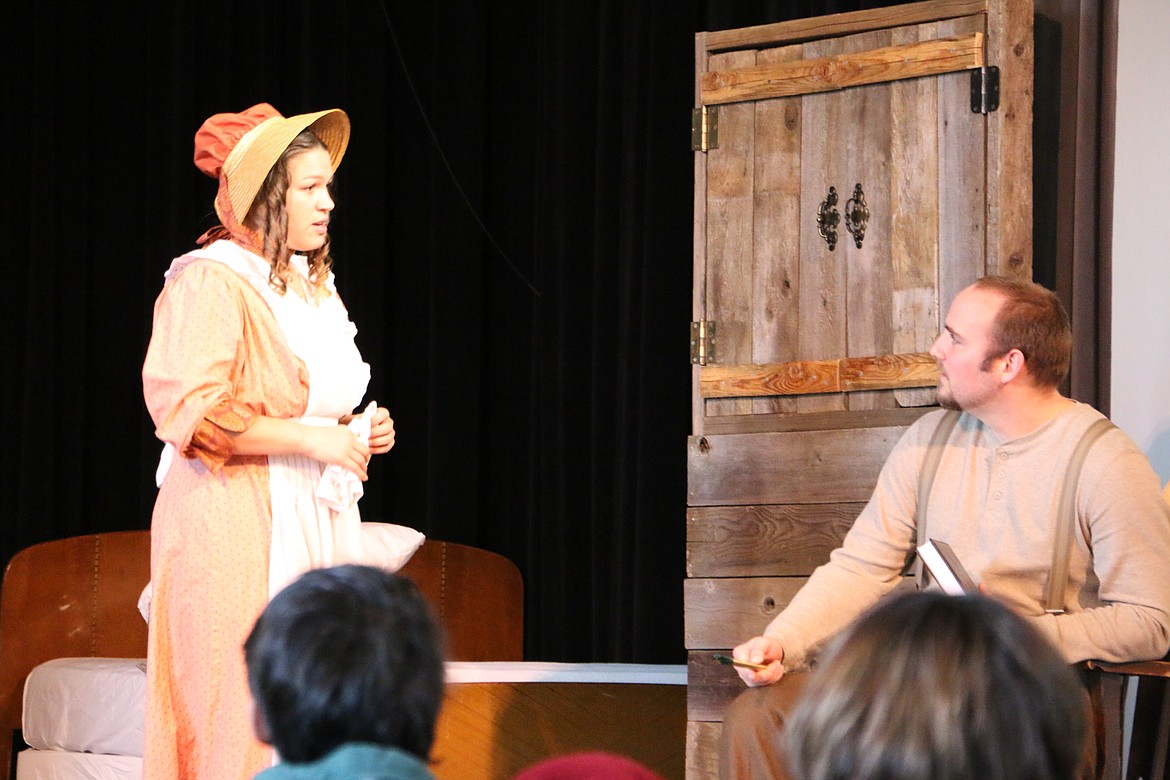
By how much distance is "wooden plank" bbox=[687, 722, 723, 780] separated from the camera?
3090 millimetres

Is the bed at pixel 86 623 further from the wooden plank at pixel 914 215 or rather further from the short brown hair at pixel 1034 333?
the short brown hair at pixel 1034 333

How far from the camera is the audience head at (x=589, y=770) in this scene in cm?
110

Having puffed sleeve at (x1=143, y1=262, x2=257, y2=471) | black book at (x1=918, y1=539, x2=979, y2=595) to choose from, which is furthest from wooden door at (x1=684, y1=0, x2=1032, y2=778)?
puffed sleeve at (x1=143, y1=262, x2=257, y2=471)

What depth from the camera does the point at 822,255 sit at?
3.22 m

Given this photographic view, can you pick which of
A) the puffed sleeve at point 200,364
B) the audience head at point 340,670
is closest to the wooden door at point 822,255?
the puffed sleeve at point 200,364

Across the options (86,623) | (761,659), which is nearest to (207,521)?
(761,659)

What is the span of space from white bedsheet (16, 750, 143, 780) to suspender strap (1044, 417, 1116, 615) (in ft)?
7.62

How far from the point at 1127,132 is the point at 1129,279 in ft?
1.11

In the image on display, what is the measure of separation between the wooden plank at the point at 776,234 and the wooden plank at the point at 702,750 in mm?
706

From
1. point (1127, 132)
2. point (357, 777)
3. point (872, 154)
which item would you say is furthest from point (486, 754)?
point (357, 777)

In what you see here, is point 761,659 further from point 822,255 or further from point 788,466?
point 822,255

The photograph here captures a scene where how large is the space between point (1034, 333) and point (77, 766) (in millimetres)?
2732

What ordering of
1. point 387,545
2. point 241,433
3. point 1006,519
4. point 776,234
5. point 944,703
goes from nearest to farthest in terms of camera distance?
point 944,703, point 241,433, point 1006,519, point 387,545, point 776,234

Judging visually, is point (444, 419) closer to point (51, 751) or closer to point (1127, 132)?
point (51, 751)
